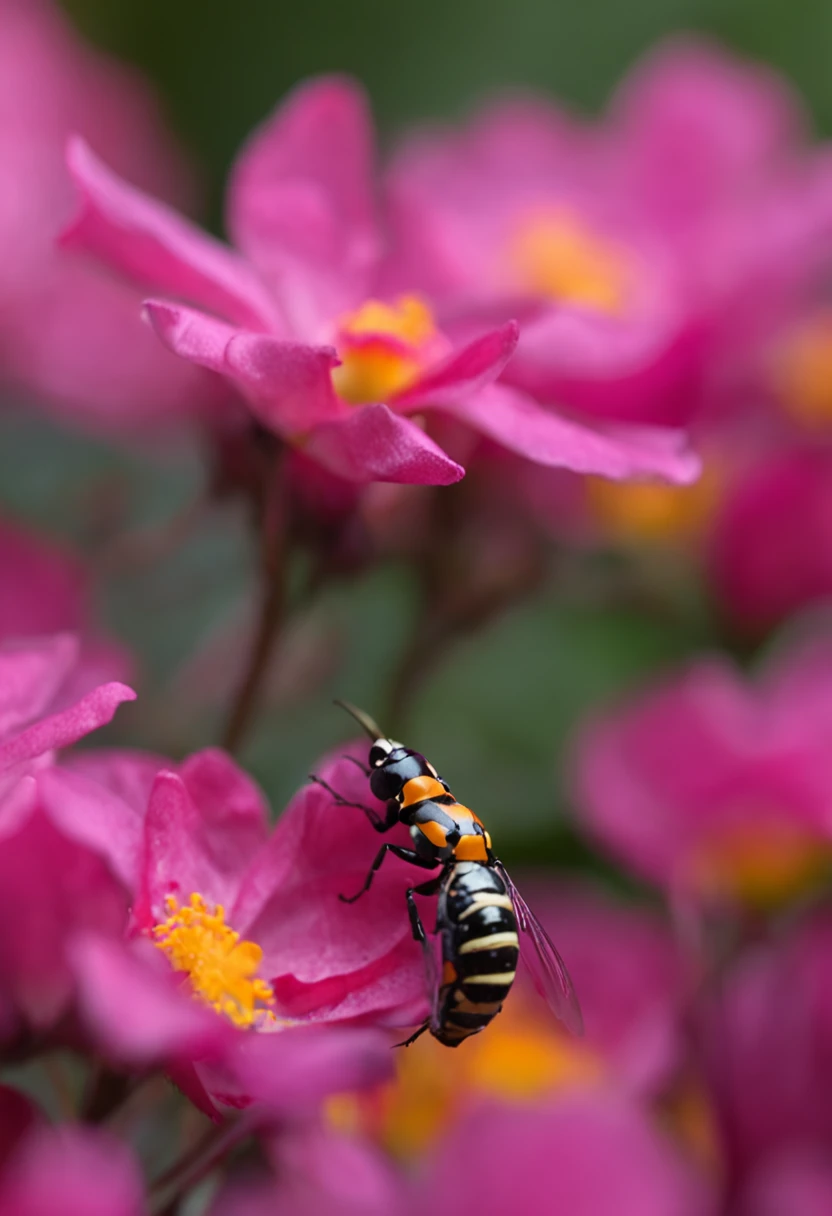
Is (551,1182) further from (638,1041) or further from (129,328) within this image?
(129,328)

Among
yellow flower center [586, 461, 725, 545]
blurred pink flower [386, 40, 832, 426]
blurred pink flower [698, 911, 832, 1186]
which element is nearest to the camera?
blurred pink flower [698, 911, 832, 1186]

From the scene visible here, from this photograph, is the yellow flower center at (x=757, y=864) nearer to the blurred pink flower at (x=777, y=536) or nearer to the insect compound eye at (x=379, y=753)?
the blurred pink flower at (x=777, y=536)

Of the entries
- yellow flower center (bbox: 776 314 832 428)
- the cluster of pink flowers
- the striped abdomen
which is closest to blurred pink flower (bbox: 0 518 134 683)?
the cluster of pink flowers

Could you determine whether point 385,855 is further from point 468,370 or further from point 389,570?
point 389,570

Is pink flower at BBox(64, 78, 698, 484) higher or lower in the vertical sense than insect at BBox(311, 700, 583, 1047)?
higher

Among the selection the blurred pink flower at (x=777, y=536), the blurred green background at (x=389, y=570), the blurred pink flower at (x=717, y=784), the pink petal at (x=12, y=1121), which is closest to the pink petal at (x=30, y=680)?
the pink petal at (x=12, y=1121)

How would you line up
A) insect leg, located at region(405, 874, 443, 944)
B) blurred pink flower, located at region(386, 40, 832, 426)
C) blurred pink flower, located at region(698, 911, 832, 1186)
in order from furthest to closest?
blurred pink flower, located at region(386, 40, 832, 426) → blurred pink flower, located at region(698, 911, 832, 1186) → insect leg, located at region(405, 874, 443, 944)

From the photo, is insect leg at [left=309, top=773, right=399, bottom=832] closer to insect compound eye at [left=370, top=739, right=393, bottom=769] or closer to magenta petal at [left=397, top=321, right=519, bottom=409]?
insect compound eye at [left=370, top=739, right=393, bottom=769]

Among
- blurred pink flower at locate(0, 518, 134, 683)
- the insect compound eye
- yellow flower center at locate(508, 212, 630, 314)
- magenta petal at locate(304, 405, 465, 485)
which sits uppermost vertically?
magenta petal at locate(304, 405, 465, 485)
